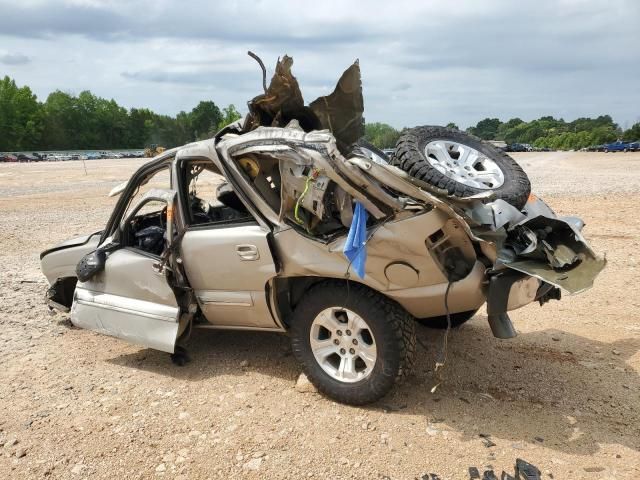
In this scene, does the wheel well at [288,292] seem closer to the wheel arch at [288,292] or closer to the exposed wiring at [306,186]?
the wheel arch at [288,292]

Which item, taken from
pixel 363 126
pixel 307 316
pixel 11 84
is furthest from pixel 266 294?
pixel 11 84

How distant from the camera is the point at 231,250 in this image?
4.40 m

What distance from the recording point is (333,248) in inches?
157

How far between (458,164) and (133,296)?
119 inches

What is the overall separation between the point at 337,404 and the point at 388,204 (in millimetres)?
1544

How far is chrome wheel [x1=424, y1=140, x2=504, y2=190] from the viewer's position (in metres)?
4.41

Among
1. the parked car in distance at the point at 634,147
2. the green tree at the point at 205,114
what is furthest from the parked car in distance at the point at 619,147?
the green tree at the point at 205,114

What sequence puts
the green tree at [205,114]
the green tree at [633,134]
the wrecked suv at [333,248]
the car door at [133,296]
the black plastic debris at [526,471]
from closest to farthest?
1. the black plastic debris at [526,471]
2. the wrecked suv at [333,248]
3. the car door at [133,296]
4. the green tree at [633,134]
5. the green tree at [205,114]

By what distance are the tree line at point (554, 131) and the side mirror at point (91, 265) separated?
61.7 m

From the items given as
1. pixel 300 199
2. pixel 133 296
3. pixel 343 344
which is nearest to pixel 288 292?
pixel 343 344

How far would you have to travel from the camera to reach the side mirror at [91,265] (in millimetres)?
5059

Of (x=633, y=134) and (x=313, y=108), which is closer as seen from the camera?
(x=313, y=108)

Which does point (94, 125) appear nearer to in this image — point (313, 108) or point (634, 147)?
point (634, 147)

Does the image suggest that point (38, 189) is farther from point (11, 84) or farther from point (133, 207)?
point (11, 84)
